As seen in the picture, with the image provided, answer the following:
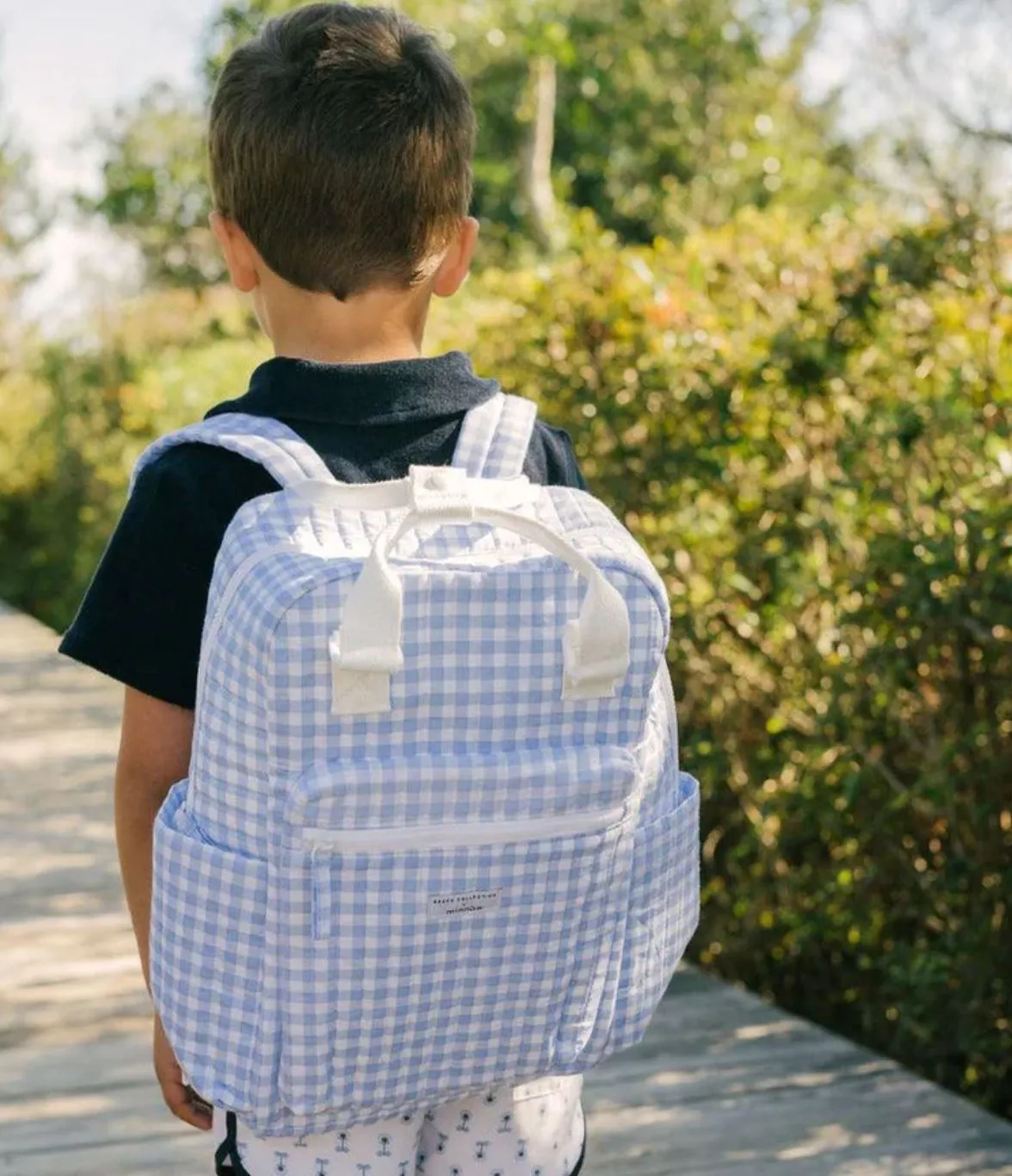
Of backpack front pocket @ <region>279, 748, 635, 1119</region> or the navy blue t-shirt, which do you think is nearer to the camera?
backpack front pocket @ <region>279, 748, 635, 1119</region>

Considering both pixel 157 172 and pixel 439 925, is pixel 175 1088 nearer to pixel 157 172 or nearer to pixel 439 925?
pixel 439 925

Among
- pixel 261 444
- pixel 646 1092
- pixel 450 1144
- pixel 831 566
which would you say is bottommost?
pixel 646 1092

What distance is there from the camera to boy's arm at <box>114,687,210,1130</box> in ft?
5.84

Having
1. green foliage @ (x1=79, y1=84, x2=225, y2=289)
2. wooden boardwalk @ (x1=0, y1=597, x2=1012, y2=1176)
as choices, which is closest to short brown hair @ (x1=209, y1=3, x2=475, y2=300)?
wooden boardwalk @ (x1=0, y1=597, x2=1012, y2=1176)

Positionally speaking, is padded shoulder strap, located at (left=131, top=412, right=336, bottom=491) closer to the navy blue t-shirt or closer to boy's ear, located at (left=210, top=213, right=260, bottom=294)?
the navy blue t-shirt

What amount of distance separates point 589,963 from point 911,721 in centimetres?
196

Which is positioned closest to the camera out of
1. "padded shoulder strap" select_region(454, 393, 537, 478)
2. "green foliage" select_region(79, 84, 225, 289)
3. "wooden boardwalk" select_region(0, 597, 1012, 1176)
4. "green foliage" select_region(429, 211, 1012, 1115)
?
"padded shoulder strap" select_region(454, 393, 537, 478)

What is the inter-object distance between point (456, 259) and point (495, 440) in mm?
189

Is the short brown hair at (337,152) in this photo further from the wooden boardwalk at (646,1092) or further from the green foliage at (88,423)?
the green foliage at (88,423)

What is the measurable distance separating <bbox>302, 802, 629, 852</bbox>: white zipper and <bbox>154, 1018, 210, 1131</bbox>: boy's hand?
0.38 meters

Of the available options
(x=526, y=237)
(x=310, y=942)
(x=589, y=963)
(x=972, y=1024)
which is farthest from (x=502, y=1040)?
(x=526, y=237)

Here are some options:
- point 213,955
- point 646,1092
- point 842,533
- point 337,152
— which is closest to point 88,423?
point 842,533

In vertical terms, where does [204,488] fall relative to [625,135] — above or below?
below

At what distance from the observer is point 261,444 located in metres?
1.67
